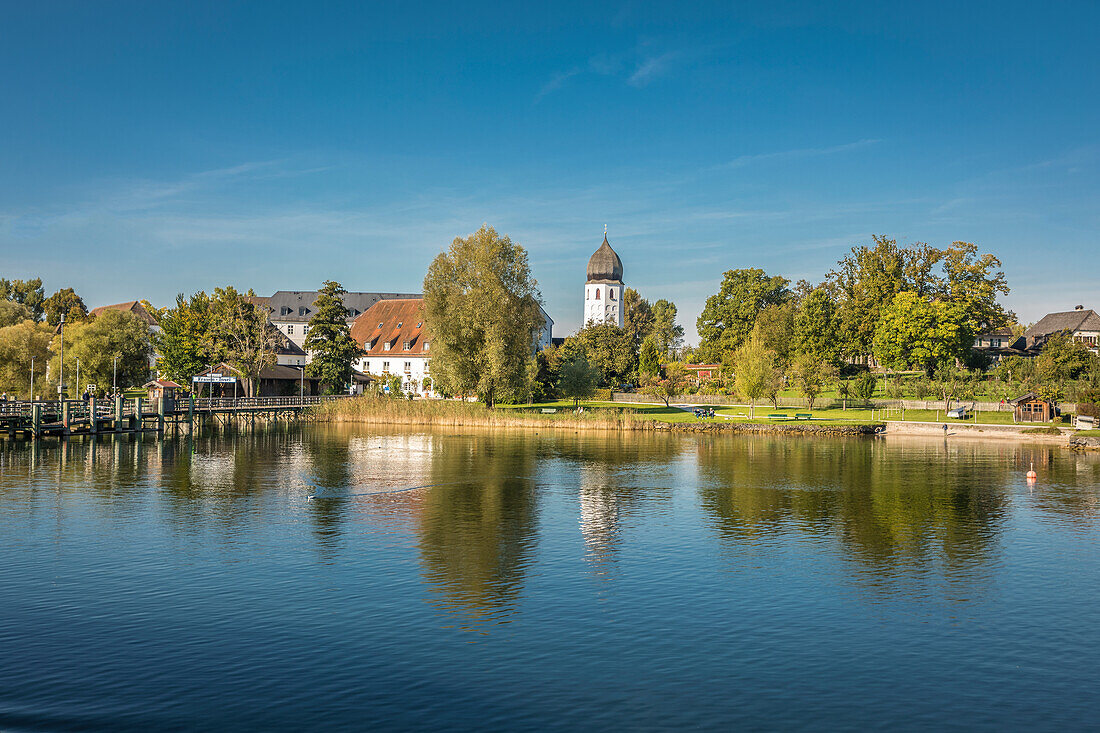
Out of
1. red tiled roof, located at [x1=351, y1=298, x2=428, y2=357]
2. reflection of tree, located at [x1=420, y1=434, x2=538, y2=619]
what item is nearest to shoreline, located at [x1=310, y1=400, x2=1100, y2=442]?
reflection of tree, located at [x1=420, y1=434, x2=538, y2=619]

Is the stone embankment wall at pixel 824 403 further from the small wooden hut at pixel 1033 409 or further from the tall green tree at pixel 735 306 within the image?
the tall green tree at pixel 735 306

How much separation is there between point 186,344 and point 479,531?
8056 centimetres

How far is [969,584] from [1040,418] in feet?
201

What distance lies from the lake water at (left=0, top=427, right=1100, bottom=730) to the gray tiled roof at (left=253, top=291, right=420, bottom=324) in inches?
4991

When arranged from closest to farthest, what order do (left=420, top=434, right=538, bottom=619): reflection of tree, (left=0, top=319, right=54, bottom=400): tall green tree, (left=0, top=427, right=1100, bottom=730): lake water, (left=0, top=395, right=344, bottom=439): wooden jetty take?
(left=0, top=427, right=1100, bottom=730): lake water < (left=420, top=434, right=538, bottom=619): reflection of tree < (left=0, top=395, right=344, bottom=439): wooden jetty < (left=0, top=319, right=54, bottom=400): tall green tree

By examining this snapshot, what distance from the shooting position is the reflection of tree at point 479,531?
19.8m

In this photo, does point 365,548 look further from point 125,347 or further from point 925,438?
point 125,347

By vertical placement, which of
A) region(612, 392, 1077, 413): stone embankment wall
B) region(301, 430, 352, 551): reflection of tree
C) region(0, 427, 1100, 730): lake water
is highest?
region(612, 392, 1077, 413): stone embankment wall

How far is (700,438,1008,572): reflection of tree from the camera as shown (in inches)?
998

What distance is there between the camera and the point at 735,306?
119 metres

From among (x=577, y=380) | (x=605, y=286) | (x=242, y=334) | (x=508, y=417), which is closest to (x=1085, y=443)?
(x=577, y=380)

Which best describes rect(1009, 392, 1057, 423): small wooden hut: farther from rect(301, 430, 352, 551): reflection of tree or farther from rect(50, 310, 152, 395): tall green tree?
rect(50, 310, 152, 395): tall green tree

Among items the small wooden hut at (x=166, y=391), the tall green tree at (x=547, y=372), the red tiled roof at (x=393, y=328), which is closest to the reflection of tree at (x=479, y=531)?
the small wooden hut at (x=166, y=391)

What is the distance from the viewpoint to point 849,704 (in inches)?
537
